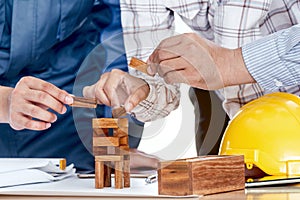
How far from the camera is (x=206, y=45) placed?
1.26m

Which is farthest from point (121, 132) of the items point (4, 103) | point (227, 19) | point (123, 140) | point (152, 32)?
point (227, 19)

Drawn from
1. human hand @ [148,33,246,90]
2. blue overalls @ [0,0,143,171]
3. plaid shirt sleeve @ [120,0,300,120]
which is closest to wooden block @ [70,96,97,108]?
human hand @ [148,33,246,90]

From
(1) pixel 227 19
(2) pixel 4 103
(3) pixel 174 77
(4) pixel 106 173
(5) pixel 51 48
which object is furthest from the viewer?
(5) pixel 51 48

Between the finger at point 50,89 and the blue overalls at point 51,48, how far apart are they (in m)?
0.42

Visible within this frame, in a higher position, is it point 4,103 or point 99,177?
point 4,103

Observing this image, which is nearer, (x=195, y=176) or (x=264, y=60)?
(x=195, y=176)

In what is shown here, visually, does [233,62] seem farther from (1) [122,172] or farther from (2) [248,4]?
(1) [122,172]

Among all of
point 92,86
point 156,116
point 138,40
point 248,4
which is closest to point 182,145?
point 156,116

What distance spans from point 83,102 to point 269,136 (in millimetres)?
287

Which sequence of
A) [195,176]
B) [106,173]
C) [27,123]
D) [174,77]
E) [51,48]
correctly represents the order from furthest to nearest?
[51,48], [27,123], [174,77], [106,173], [195,176]

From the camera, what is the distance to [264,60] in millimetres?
1259

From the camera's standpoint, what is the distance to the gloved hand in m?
1.05

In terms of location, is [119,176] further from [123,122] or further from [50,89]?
[50,89]

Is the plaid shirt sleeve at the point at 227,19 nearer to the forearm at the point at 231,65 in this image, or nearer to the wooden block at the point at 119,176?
the forearm at the point at 231,65
